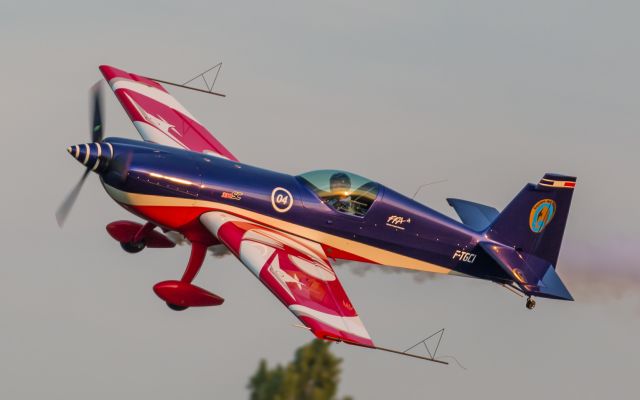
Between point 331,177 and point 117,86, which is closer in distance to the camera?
point 331,177

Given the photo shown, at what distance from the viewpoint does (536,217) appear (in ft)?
106

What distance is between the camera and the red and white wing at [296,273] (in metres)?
27.3

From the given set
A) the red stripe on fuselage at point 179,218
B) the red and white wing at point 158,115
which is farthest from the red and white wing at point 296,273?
the red and white wing at point 158,115

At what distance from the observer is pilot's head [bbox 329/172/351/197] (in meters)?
30.5

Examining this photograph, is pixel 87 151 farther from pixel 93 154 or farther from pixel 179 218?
pixel 179 218

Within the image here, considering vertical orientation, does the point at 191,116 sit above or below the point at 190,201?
above

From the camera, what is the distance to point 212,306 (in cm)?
2959

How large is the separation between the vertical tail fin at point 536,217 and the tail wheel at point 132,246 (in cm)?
700

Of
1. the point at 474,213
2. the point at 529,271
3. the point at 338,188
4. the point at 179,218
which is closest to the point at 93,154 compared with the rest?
the point at 179,218

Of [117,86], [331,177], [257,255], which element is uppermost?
[117,86]

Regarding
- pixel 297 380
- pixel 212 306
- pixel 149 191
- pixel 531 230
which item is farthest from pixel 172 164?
pixel 531 230

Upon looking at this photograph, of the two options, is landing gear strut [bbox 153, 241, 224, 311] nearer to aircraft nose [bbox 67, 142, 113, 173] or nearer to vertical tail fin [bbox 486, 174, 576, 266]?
aircraft nose [bbox 67, 142, 113, 173]

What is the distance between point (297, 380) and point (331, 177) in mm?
4733

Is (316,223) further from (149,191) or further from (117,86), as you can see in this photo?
(117,86)
